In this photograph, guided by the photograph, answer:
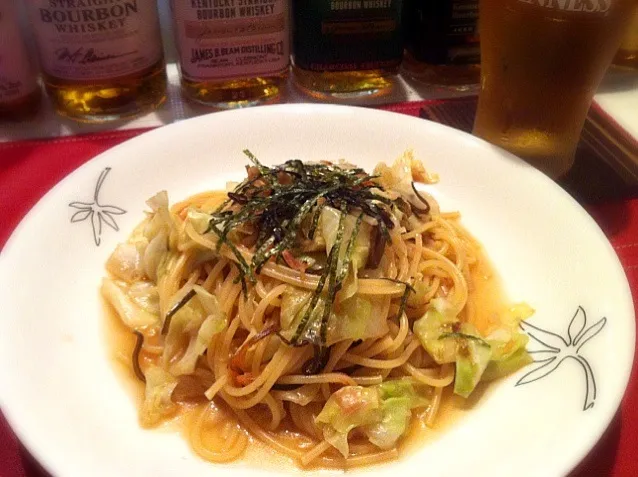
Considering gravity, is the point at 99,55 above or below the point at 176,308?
above

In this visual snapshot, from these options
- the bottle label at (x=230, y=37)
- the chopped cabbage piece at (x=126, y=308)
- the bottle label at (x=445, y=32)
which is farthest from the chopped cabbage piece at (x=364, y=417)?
the bottle label at (x=445, y=32)

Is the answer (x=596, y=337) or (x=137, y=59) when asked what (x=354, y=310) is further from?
(x=137, y=59)

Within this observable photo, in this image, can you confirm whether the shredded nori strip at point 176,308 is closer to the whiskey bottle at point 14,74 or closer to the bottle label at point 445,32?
the whiskey bottle at point 14,74

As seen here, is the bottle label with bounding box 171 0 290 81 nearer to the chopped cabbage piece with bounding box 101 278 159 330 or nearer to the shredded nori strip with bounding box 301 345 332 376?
the chopped cabbage piece with bounding box 101 278 159 330

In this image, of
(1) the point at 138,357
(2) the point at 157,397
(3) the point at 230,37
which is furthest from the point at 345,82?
(2) the point at 157,397

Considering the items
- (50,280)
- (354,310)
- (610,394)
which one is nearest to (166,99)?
(50,280)

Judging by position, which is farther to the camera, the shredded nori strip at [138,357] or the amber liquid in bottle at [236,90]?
the amber liquid in bottle at [236,90]

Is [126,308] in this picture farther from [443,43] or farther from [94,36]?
[443,43]
